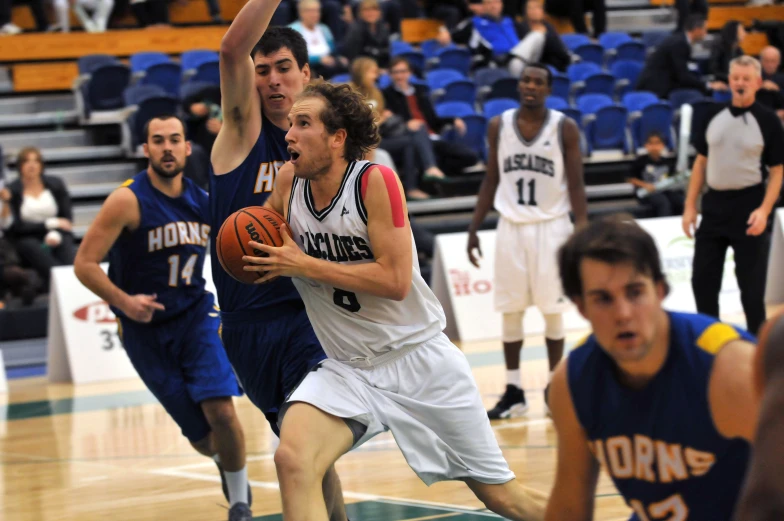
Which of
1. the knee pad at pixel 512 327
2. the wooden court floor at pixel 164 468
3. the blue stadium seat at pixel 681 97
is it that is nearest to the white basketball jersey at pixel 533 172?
the knee pad at pixel 512 327

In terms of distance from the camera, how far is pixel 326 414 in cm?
349

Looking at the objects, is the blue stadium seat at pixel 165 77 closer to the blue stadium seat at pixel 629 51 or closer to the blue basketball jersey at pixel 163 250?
the blue stadium seat at pixel 629 51

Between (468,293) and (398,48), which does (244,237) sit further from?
(398,48)

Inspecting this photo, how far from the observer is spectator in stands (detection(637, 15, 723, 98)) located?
1458cm

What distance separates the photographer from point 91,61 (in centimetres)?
1292

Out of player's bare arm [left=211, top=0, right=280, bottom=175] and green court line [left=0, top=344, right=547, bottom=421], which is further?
green court line [left=0, top=344, right=547, bottom=421]

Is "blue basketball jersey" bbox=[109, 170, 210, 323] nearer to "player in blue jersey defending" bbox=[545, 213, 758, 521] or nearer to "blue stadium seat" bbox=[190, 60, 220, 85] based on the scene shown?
"player in blue jersey defending" bbox=[545, 213, 758, 521]

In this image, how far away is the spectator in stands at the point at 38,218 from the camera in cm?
1005

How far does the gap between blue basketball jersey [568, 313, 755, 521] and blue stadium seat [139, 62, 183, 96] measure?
10.5 m

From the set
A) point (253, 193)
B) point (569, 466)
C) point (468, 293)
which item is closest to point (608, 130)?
point (468, 293)

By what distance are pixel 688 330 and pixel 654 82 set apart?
1288 cm

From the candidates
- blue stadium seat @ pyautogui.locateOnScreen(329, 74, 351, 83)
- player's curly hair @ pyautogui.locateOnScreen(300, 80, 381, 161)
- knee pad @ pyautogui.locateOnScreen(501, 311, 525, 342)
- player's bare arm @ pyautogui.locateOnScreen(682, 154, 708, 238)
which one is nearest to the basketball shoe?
knee pad @ pyautogui.locateOnScreen(501, 311, 525, 342)

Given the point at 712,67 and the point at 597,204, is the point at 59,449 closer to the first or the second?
the point at 597,204

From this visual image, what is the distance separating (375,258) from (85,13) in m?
11.3
